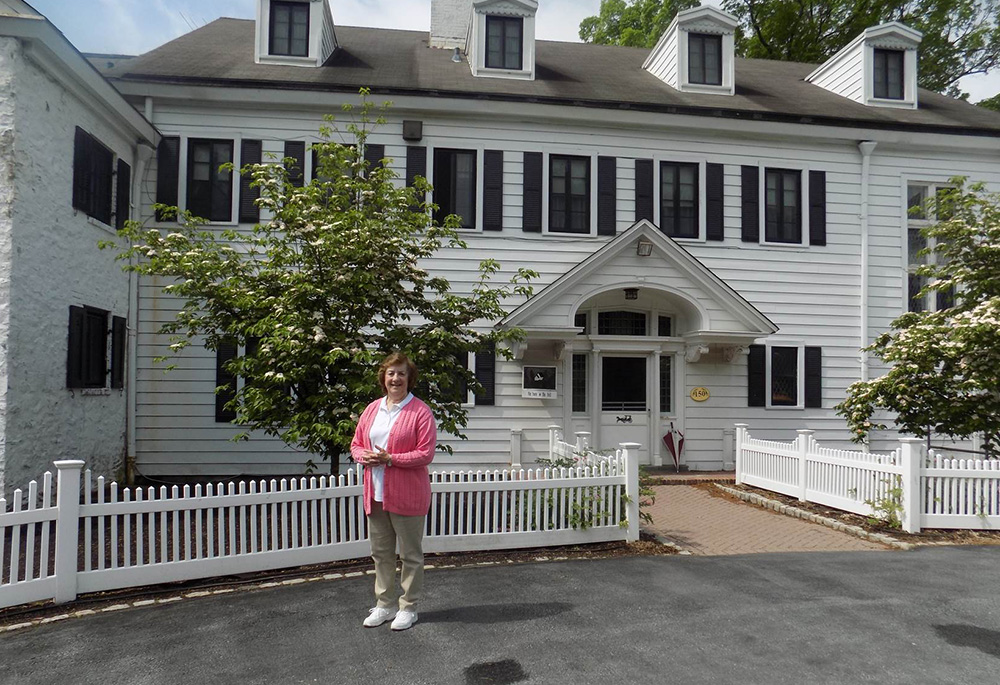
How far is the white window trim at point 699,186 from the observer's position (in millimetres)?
12078

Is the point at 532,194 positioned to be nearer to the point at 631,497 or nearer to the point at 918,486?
the point at 631,497

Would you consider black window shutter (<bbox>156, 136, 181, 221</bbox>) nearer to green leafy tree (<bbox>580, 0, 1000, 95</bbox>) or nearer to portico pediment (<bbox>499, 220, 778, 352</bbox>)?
portico pediment (<bbox>499, 220, 778, 352</bbox>)

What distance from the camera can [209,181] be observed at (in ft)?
36.6

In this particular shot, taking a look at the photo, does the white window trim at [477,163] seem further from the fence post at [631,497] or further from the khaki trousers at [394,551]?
the khaki trousers at [394,551]

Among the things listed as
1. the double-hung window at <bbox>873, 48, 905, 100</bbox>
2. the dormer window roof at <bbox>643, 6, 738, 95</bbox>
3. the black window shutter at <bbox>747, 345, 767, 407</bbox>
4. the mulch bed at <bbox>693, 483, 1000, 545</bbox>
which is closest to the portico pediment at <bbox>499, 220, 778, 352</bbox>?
the black window shutter at <bbox>747, 345, 767, 407</bbox>

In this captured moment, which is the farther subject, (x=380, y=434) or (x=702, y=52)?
(x=702, y=52)

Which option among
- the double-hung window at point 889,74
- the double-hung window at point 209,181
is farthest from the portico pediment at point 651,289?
the double-hung window at point 889,74

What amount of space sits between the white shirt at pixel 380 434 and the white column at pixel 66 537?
2.41 meters

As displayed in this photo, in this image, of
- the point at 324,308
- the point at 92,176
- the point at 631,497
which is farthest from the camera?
the point at 92,176

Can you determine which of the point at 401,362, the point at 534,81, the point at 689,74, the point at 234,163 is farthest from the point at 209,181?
the point at 689,74

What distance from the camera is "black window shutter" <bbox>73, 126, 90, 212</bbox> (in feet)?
28.6

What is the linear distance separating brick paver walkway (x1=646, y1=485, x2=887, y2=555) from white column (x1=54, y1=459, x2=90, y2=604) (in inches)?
218

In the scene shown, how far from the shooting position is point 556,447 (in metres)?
10.2

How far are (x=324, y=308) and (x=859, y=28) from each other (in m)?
24.2
